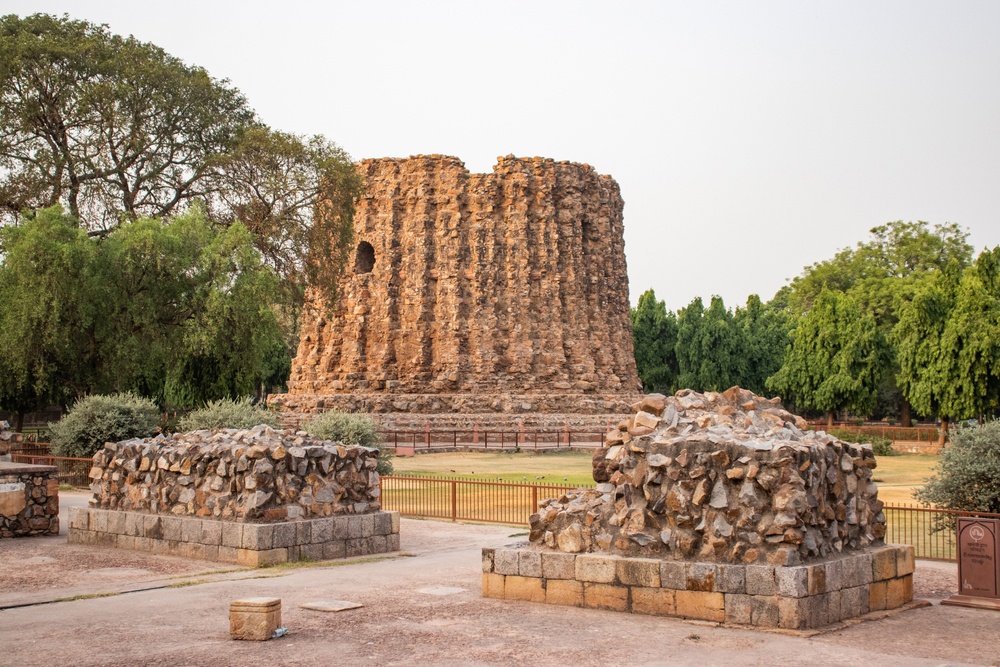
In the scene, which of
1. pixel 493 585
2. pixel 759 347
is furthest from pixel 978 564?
pixel 759 347

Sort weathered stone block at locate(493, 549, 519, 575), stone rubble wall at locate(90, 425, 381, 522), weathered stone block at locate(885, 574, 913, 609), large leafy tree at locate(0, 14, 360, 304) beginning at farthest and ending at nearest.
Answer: large leafy tree at locate(0, 14, 360, 304) → stone rubble wall at locate(90, 425, 381, 522) → weathered stone block at locate(493, 549, 519, 575) → weathered stone block at locate(885, 574, 913, 609)

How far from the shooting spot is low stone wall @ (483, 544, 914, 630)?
7793 mm

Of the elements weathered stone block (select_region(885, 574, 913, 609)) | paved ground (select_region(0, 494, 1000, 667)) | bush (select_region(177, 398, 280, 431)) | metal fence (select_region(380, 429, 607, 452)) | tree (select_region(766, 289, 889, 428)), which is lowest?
paved ground (select_region(0, 494, 1000, 667))

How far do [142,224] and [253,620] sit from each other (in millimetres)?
22077

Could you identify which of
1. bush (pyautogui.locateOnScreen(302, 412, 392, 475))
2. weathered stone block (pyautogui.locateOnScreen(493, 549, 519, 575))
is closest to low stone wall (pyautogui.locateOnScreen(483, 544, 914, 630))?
weathered stone block (pyautogui.locateOnScreen(493, 549, 519, 575))

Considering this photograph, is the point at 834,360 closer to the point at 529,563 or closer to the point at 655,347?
the point at 655,347

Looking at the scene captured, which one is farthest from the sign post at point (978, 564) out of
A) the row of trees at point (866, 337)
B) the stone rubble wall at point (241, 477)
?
the row of trees at point (866, 337)

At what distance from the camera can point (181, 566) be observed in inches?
442

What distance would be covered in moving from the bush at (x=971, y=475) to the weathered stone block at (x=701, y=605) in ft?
20.5

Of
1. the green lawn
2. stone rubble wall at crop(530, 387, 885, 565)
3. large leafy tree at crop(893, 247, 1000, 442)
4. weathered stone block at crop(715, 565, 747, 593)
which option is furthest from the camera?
large leafy tree at crop(893, 247, 1000, 442)

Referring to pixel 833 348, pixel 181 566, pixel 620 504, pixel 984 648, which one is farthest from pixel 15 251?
pixel 833 348

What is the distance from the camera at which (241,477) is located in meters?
11.6

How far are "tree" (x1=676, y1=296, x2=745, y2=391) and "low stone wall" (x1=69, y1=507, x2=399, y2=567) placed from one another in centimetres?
4511

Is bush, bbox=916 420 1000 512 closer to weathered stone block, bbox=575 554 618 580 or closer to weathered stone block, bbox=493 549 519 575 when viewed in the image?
weathered stone block, bbox=575 554 618 580
